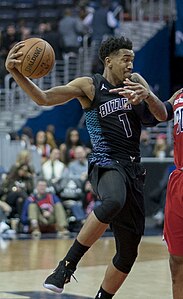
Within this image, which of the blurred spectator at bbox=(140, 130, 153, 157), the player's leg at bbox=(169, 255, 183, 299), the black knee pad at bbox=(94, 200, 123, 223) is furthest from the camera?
the blurred spectator at bbox=(140, 130, 153, 157)

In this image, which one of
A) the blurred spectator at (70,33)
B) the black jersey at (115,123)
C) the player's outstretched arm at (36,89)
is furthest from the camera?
the blurred spectator at (70,33)

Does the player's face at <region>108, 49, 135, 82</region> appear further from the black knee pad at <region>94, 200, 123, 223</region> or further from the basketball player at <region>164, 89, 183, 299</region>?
the black knee pad at <region>94, 200, 123, 223</region>

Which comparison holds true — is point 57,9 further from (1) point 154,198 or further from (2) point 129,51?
(2) point 129,51

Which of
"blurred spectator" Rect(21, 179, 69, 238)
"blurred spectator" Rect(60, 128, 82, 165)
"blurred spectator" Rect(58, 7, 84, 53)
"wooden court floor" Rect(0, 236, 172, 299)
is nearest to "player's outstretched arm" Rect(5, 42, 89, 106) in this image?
"wooden court floor" Rect(0, 236, 172, 299)

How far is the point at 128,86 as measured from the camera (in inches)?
231

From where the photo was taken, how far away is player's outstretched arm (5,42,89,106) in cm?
649

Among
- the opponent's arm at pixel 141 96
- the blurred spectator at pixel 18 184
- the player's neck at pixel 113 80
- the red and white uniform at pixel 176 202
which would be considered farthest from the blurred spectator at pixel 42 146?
the red and white uniform at pixel 176 202

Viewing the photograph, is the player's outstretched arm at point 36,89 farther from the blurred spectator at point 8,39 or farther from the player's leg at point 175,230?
the blurred spectator at point 8,39

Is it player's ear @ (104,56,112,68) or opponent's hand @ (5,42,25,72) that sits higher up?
opponent's hand @ (5,42,25,72)

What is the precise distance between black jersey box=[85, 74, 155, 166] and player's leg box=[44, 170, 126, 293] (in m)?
0.19

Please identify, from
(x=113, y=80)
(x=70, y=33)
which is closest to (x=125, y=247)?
(x=113, y=80)

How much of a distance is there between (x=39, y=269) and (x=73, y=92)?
11.3 ft

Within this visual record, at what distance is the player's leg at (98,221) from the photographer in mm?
6398

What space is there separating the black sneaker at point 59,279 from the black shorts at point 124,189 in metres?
0.48
